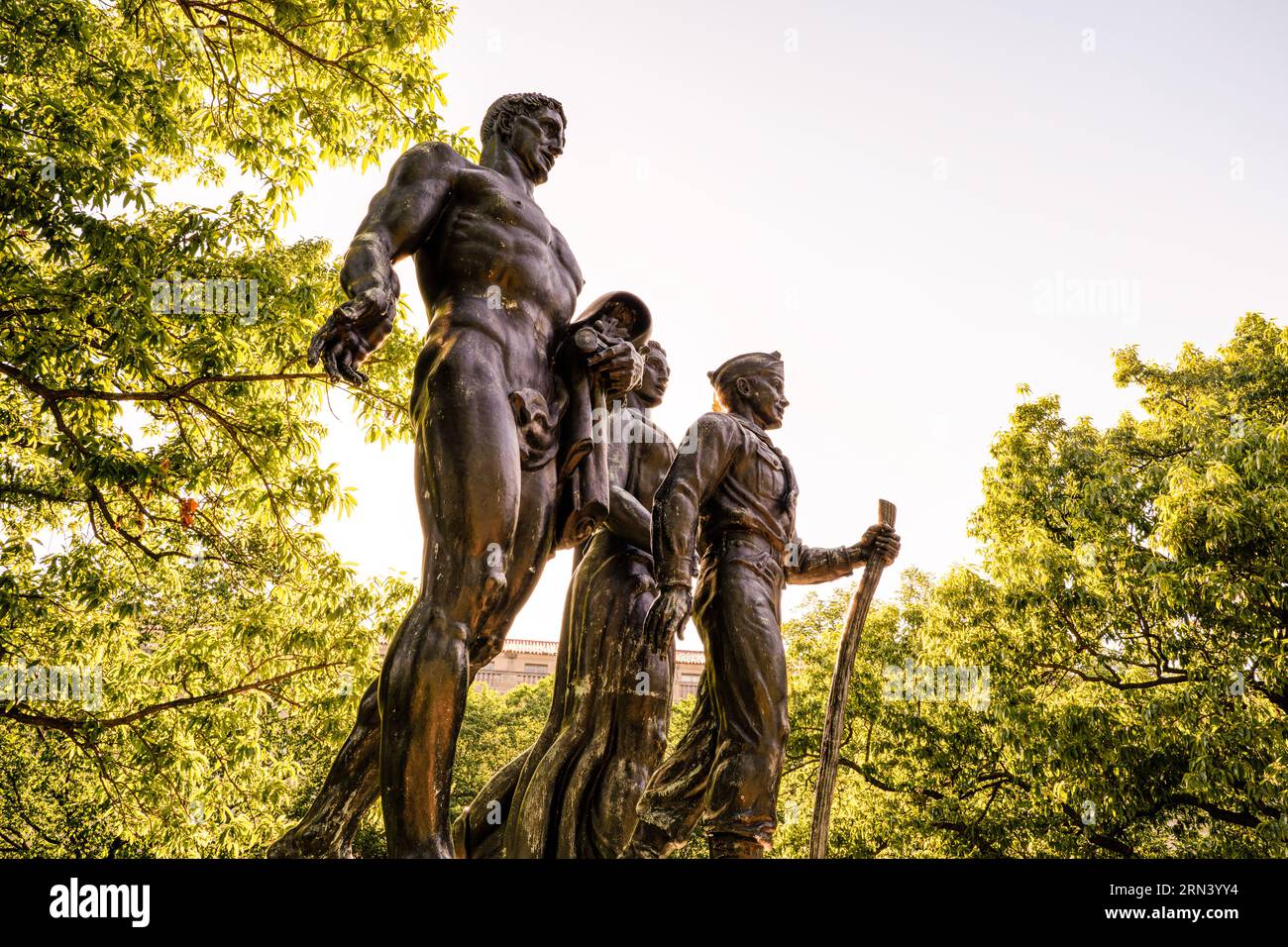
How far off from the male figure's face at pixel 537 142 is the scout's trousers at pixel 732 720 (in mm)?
1706

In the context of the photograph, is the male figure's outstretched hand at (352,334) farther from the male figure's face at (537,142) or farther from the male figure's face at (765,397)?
the male figure's face at (765,397)

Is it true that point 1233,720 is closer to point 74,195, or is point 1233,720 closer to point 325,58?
point 325,58

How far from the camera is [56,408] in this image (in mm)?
8461

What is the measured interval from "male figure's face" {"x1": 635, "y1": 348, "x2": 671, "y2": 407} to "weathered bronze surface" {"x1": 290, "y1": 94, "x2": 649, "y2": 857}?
1.01m

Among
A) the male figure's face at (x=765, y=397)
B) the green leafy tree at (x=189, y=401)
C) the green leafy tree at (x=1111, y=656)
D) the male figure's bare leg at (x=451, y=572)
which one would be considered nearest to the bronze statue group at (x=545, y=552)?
the male figure's bare leg at (x=451, y=572)

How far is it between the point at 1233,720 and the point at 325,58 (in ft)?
39.9

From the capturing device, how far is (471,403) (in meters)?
3.46

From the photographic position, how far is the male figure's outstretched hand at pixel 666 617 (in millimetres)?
3924

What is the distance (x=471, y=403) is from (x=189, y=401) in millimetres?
6471

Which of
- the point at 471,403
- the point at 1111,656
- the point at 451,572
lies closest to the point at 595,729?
the point at 451,572

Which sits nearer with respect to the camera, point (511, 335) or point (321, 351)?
point (321, 351)

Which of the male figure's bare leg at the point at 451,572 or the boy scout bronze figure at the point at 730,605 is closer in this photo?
the male figure's bare leg at the point at 451,572
